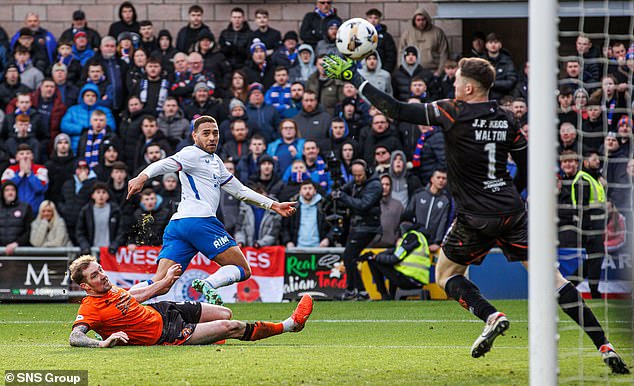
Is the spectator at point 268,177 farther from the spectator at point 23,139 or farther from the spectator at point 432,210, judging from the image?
the spectator at point 23,139

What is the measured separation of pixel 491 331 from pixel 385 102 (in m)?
1.76

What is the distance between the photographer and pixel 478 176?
789 cm

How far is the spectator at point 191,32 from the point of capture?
19234mm

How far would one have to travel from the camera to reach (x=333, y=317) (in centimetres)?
1337

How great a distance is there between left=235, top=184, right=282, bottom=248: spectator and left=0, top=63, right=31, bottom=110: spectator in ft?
15.9

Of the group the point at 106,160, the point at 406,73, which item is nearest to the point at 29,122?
the point at 106,160

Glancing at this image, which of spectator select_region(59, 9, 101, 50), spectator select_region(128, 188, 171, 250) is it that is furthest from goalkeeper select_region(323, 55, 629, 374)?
spectator select_region(59, 9, 101, 50)

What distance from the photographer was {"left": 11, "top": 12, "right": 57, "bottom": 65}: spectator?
1923cm

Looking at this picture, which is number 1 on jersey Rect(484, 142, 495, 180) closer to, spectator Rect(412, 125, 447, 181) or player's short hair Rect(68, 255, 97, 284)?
player's short hair Rect(68, 255, 97, 284)

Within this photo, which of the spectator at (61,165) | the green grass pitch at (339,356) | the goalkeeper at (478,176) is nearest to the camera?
the green grass pitch at (339,356)

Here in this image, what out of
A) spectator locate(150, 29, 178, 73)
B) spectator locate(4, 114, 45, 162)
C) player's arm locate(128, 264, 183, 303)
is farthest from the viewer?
spectator locate(150, 29, 178, 73)

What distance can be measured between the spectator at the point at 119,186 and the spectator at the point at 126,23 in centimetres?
378

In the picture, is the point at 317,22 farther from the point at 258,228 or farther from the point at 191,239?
the point at 191,239

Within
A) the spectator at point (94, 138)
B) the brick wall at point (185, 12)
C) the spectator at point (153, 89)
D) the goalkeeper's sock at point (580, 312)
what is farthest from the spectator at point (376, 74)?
the goalkeeper's sock at point (580, 312)
